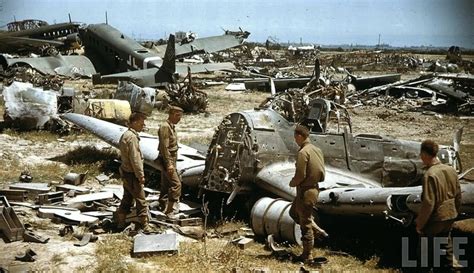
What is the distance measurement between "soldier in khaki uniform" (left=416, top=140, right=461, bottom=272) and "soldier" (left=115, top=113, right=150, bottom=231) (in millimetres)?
4266

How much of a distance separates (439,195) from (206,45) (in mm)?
32401

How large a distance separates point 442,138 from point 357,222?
10.9m

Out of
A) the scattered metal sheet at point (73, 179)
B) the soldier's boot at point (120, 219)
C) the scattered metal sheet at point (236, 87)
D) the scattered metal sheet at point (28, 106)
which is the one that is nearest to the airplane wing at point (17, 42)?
the scattered metal sheet at point (236, 87)

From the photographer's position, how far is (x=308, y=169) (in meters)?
6.40

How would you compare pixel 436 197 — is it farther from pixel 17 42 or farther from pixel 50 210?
pixel 17 42

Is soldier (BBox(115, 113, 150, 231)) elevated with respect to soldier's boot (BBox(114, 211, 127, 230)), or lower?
elevated

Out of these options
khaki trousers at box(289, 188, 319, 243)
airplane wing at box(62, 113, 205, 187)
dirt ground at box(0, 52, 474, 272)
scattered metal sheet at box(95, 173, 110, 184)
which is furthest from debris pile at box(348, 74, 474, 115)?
khaki trousers at box(289, 188, 319, 243)

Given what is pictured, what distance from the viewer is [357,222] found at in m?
8.12

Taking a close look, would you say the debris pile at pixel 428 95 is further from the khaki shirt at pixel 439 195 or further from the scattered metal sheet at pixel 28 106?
the khaki shirt at pixel 439 195

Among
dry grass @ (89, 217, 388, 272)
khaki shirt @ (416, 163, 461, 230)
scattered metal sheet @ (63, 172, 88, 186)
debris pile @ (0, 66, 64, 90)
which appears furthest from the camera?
debris pile @ (0, 66, 64, 90)

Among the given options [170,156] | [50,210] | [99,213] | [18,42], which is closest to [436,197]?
[170,156]

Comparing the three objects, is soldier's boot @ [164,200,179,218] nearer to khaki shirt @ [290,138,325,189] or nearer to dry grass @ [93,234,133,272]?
dry grass @ [93,234,133,272]

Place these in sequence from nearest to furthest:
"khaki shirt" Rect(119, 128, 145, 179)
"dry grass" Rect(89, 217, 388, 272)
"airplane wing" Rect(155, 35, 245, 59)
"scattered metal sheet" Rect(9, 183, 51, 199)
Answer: "dry grass" Rect(89, 217, 388, 272), "khaki shirt" Rect(119, 128, 145, 179), "scattered metal sheet" Rect(9, 183, 51, 199), "airplane wing" Rect(155, 35, 245, 59)

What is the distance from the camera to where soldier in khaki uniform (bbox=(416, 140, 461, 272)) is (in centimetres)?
538
